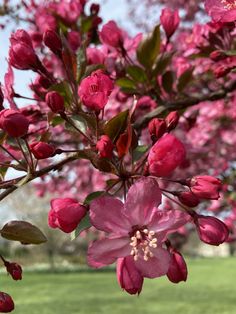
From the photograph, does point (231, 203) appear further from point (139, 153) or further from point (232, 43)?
point (139, 153)

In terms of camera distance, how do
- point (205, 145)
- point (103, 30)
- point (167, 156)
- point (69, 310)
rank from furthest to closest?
point (69, 310) < point (205, 145) < point (103, 30) < point (167, 156)

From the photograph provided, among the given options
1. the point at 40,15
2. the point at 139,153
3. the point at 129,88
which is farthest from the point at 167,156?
the point at 40,15

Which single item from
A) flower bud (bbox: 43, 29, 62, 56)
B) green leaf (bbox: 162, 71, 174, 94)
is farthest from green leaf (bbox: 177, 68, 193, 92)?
flower bud (bbox: 43, 29, 62, 56)

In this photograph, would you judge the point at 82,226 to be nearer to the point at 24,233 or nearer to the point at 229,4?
the point at 24,233

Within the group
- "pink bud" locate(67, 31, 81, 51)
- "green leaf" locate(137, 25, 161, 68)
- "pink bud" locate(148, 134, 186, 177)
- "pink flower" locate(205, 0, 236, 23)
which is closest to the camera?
"pink bud" locate(148, 134, 186, 177)

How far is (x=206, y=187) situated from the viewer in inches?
38.6

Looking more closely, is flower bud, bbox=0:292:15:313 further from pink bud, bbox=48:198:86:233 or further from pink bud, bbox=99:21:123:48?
pink bud, bbox=99:21:123:48

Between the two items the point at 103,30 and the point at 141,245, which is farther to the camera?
the point at 103,30

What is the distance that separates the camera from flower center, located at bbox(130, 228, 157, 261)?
95cm

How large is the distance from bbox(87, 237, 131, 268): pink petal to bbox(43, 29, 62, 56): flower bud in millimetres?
493

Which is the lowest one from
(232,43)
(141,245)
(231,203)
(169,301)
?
(169,301)

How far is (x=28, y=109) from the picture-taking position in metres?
1.41

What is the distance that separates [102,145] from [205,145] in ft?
13.2

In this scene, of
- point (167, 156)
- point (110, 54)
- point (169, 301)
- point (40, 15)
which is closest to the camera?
point (167, 156)
